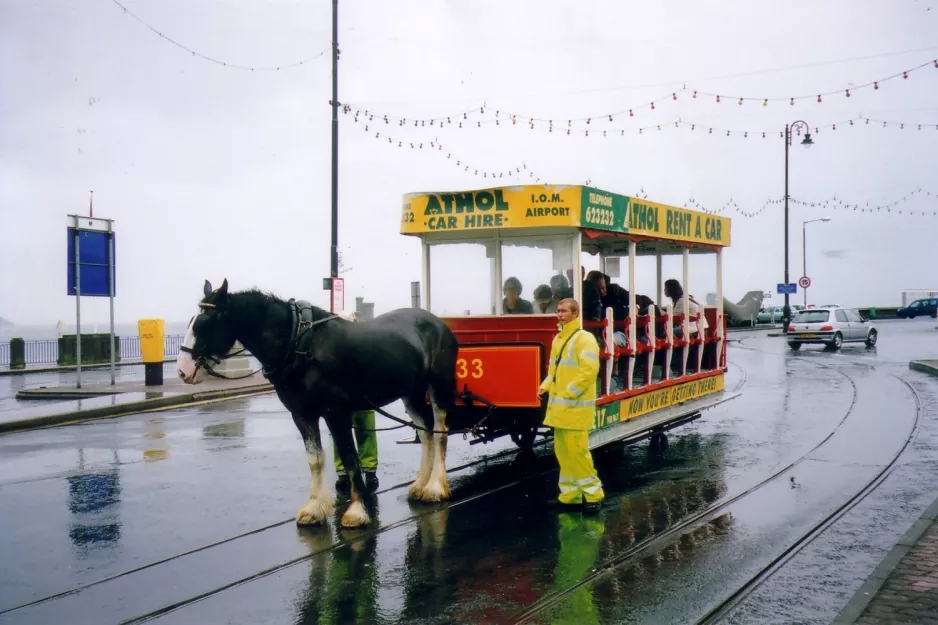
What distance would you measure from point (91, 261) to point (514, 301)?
12.9 metres

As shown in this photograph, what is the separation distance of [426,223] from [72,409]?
28.7 ft

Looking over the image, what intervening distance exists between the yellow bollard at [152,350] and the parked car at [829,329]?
23452 mm

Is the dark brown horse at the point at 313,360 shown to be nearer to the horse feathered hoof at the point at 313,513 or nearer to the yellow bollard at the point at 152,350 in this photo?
the horse feathered hoof at the point at 313,513

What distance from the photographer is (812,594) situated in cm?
544

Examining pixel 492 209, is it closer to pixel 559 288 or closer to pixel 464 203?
pixel 464 203

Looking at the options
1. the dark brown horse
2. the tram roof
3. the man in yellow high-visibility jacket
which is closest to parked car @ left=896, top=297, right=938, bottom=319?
the tram roof

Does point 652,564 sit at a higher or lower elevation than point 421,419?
lower

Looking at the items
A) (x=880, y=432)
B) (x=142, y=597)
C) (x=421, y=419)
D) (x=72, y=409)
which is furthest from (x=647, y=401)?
(x=72, y=409)

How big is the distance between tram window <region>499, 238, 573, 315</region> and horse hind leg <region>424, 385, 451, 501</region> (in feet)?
5.59

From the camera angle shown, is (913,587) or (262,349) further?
(262,349)

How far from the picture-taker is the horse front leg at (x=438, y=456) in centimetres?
798

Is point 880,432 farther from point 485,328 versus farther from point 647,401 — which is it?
point 485,328

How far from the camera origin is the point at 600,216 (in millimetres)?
8992

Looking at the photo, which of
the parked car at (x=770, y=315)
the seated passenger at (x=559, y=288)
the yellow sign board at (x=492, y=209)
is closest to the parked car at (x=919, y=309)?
the parked car at (x=770, y=315)
